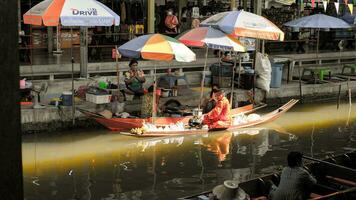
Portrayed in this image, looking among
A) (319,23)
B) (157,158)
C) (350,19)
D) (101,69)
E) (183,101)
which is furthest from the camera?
(350,19)

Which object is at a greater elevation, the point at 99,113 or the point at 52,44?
the point at 52,44

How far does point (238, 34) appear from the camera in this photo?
1494cm

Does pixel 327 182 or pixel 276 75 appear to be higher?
pixel 276 75

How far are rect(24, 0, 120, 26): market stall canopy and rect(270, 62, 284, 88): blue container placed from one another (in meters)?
7.43

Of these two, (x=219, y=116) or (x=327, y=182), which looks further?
(x=219, y=116)

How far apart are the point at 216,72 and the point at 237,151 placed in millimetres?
5327

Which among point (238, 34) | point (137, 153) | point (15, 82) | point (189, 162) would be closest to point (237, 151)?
point (189, 162)

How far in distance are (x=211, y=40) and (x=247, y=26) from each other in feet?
4.58

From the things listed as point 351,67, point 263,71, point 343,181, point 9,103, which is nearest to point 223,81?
point 263,71

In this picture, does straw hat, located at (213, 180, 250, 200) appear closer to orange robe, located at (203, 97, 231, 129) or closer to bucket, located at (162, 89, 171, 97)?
orange robe, located at (203, 97, 231, 129)

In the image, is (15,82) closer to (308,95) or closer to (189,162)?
(189,162)

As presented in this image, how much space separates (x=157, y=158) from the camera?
12352 mm

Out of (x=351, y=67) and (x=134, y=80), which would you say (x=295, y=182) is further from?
(x=351, y=67)

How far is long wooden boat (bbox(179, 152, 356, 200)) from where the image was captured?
775cm
